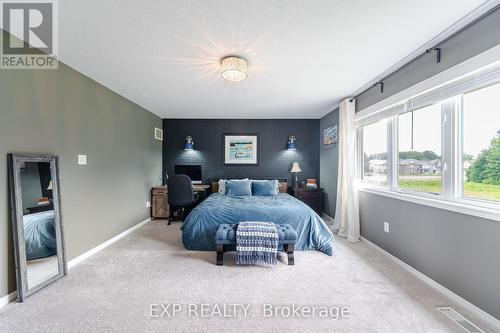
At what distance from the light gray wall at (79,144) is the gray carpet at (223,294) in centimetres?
49

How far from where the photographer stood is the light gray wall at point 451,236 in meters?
1.65

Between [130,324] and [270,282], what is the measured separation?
1266mm

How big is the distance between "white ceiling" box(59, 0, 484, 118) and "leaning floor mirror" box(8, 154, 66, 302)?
1252 mm

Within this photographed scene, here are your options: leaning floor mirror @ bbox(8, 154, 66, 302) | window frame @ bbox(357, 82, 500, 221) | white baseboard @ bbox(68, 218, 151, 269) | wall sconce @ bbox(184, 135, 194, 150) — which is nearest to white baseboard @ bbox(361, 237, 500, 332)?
window frame @ bbox(357, 82, 500, 221)

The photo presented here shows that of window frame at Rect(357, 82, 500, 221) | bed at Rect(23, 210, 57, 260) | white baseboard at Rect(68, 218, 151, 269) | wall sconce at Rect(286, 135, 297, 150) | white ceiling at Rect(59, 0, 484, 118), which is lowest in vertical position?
white baseboard at Rect(68, 218, 151, 269)

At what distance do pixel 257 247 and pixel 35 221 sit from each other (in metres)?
2.29

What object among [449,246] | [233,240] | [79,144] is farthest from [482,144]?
[79,144]

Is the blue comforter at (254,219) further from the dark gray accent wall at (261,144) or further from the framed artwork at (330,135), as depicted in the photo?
the dark gray accent wall at (261,144)

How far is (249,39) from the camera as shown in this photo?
198 cm

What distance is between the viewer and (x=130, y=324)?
1625mm

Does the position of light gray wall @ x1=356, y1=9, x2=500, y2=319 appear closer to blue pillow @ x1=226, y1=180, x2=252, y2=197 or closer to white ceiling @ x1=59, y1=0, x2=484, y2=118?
white ceiling @ x1=59, y1=0, x2=484, y2=118

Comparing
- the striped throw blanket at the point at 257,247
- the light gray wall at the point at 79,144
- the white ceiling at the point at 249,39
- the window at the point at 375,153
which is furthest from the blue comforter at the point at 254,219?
the white ceiling at the point at 249,39

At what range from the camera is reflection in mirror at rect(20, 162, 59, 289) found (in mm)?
1999

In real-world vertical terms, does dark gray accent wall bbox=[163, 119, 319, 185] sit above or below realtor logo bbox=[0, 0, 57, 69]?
below
